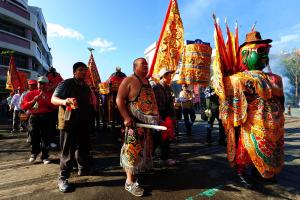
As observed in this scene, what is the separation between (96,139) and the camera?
26.4ft

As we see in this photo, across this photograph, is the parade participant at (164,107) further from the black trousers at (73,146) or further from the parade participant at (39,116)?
the parade participant at (39,116)

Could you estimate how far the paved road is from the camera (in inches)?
134

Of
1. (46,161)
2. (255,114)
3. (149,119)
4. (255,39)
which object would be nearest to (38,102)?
(46,161)

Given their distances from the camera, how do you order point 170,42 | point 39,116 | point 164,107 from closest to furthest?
point 164,107
point 39,116
point 170,42

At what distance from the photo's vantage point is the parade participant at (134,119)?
3.41 meters

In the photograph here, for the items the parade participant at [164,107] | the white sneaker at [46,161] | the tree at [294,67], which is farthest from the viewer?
the tree at [294,67]

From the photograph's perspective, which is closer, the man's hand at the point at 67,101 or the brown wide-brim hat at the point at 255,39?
the man's hand at the point at 67,101

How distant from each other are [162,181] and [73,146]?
152 cm

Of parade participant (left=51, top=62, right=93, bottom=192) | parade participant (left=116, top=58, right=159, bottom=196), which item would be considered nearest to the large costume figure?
parade participant (left=116, top=58, right=159, bottom=196)

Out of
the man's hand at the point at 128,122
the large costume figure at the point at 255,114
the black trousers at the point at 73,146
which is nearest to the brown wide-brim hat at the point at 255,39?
the large costume figure at the point at 255,114

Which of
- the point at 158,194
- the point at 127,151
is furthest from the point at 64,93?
the point at 158,194

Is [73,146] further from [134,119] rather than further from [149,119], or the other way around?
[149,119]

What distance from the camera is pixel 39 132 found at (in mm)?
5332

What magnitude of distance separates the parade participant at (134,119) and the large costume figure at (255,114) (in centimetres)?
116
